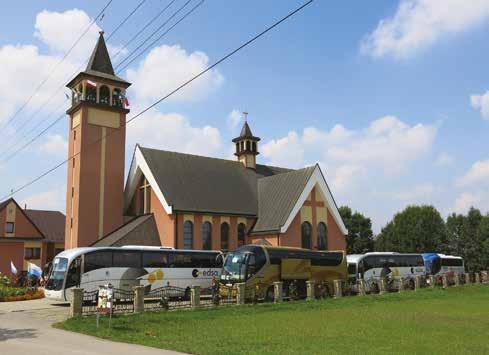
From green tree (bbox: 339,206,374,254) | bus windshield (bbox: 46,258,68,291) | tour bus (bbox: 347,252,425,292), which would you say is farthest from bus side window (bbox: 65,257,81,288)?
green tree (bbox: 339,206,374,254)

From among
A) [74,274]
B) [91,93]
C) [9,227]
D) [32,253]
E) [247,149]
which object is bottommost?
[74,274]

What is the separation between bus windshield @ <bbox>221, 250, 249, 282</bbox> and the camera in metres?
28.5

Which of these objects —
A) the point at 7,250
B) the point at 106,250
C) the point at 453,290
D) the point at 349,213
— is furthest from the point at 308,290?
the point at 349,213

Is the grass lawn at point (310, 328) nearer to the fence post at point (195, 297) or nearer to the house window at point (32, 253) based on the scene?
the fence post at point (195, 297)

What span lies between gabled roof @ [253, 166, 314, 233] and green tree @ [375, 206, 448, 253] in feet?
101

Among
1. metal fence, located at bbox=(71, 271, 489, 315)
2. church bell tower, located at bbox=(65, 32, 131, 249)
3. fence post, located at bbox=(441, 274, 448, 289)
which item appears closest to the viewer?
metal fence, located at bbox=(71, 271, 489, 315)

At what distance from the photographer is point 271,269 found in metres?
29.5

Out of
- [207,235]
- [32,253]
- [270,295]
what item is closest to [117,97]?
[207,235]

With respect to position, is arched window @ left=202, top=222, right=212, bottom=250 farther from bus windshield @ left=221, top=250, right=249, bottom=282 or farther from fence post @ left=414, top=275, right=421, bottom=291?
fence post @ left=414, top=275, right=421, bottom=291

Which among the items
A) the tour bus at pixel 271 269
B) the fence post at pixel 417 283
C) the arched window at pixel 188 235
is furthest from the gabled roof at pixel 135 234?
the fence post at pixel 417 283

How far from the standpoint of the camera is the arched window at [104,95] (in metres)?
40.4

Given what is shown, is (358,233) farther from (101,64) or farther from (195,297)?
Answer: (195,297)

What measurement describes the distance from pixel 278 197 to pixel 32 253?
99.3 feet

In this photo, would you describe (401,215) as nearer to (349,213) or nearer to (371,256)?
(349,213)
